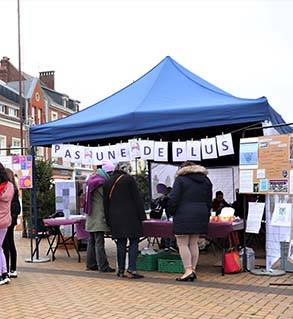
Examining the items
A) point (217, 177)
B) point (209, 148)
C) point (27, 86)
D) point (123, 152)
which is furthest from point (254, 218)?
point (27, 86)

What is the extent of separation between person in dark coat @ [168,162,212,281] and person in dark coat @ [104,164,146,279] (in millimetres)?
531

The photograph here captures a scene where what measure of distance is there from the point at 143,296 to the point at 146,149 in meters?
2.81

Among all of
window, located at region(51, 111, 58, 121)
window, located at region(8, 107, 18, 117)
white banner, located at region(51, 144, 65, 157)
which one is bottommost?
white banner, located at region(51, 144, 65, 157)

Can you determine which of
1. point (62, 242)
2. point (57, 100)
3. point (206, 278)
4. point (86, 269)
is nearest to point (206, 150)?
point (206, 278)

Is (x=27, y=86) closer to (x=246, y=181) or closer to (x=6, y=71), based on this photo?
(x=6, y=71)

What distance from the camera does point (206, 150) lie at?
7.87 meters

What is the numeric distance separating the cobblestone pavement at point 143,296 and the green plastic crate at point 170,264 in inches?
6.9

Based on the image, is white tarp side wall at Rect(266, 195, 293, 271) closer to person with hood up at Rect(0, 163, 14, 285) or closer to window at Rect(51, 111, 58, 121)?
person with hood up at Rect(0, 163, 14, 285)

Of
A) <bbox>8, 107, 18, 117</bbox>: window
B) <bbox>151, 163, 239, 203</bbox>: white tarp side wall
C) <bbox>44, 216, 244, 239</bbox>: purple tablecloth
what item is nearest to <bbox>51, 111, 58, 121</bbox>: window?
<bbox>8, 107, 18, 117</bbox>: window

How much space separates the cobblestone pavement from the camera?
17.0 ft

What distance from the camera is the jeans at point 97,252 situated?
7.64 m

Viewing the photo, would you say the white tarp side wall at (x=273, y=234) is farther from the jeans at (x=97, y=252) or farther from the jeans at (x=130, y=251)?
the jeans at (x=97, y=252)

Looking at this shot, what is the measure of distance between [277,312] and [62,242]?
19.3 ft

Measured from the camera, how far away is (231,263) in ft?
24.1
